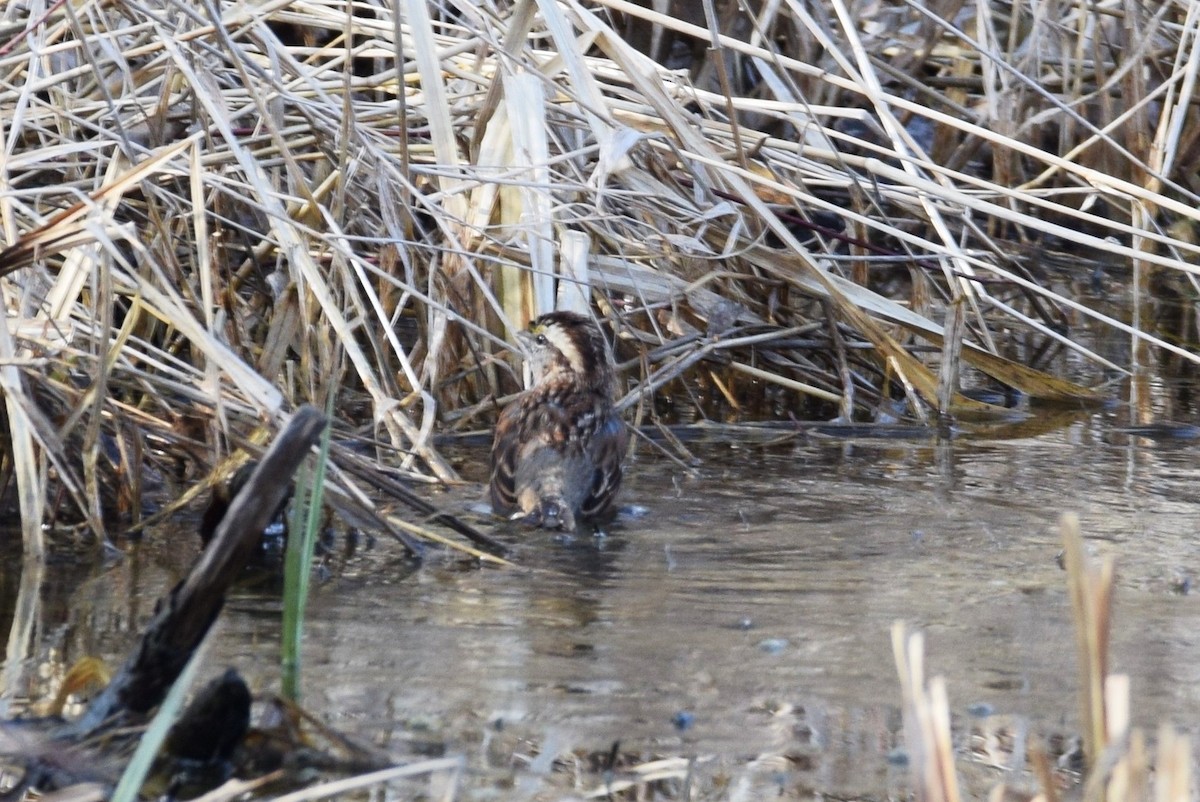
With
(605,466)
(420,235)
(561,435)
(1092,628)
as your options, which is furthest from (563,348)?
(1092,628)

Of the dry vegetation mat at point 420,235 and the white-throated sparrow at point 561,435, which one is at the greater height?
the dry vegetation mat at point 420,235

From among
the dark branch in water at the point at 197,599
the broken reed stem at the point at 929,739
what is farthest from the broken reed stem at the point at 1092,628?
the dark branch in water at the point at 197,599

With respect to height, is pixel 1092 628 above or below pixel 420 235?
below

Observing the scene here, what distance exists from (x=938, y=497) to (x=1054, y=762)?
90.4 inches

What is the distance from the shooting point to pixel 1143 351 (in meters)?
7.87

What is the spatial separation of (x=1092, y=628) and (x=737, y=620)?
1657mm

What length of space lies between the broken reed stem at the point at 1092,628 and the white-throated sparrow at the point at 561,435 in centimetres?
265

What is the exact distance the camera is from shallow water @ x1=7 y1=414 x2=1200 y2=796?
3188 millimetres

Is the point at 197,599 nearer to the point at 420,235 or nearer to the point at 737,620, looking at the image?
the point at 737,620

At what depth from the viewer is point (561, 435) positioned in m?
5.32

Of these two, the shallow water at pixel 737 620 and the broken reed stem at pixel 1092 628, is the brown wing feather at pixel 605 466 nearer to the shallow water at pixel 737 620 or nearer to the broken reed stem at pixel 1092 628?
the shallow water at pixel 737 620

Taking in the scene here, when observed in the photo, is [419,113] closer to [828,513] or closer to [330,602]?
[828,513]

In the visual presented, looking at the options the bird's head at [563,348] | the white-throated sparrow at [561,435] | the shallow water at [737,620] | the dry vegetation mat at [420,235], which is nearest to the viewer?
the shallow water at [737,620]

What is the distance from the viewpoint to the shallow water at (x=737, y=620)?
3188 mm
